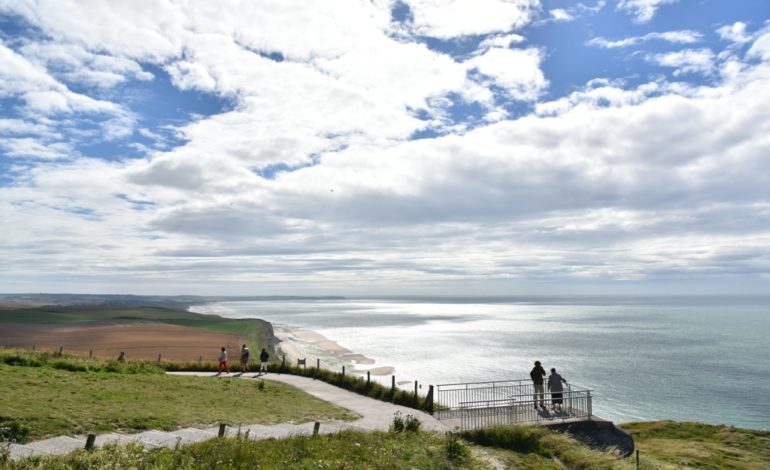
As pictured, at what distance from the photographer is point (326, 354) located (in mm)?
84438

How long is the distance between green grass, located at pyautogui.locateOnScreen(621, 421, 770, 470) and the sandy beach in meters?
32.6

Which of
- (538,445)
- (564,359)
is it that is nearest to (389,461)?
→ (538,445)

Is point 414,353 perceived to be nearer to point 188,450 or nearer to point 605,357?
point 605,357

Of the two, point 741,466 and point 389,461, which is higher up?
point 389,461

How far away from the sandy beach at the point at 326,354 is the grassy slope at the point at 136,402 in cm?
3608

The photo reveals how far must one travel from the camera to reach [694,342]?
330 feet

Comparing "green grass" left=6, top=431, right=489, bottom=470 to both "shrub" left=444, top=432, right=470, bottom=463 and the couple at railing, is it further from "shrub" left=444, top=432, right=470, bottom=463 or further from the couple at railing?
the couple at railing

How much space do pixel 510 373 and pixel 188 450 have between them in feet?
187

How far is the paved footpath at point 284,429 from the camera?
13.1 m

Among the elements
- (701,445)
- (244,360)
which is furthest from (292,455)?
(701,445)

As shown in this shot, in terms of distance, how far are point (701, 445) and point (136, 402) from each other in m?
31.8

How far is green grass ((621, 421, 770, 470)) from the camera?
26734 millimetres

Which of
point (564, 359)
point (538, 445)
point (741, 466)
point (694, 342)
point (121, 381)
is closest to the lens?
point (538, 445)

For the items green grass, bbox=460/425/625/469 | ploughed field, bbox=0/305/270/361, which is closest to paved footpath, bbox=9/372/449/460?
green grass, bbox=460/425/625/469
